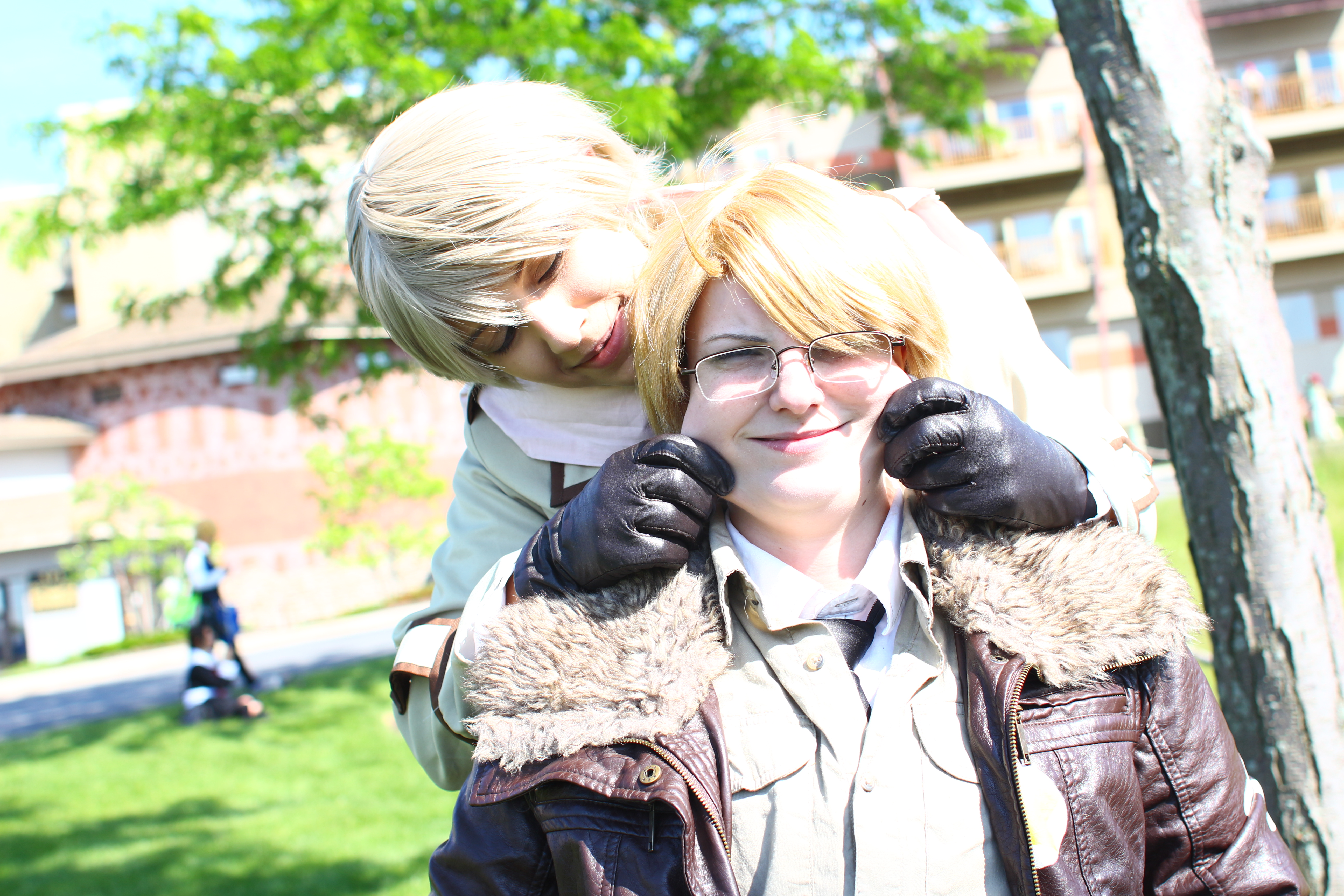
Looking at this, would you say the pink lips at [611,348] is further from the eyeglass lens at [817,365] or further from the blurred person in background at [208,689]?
the blurred person in background at [208,689]

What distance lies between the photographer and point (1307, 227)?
24875 mm

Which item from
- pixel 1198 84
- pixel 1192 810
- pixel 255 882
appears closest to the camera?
pixel 1192 810

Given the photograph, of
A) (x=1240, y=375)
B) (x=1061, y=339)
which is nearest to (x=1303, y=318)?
(x=1061, y=339)

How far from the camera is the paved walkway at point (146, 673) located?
39.7 feet

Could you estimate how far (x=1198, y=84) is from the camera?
7.19ft

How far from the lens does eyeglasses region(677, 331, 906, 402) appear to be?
4.84 ft

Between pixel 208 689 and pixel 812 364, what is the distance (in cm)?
948

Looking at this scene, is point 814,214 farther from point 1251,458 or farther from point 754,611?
point 1251,458

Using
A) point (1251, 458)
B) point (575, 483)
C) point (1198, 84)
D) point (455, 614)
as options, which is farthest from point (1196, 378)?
point (455, 614)

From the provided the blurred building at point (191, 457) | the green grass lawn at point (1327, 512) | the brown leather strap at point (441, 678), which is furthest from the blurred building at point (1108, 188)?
the brown leather strap at point (441, 678)

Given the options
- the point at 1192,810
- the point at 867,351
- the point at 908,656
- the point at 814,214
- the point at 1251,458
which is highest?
Result: the point at 814,214

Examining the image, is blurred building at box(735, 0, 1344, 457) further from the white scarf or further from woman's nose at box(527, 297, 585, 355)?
woman's nose at box(527, 297, 585, 355)

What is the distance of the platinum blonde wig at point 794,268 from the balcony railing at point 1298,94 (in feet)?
90.9

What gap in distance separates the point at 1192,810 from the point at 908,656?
1.50ft
